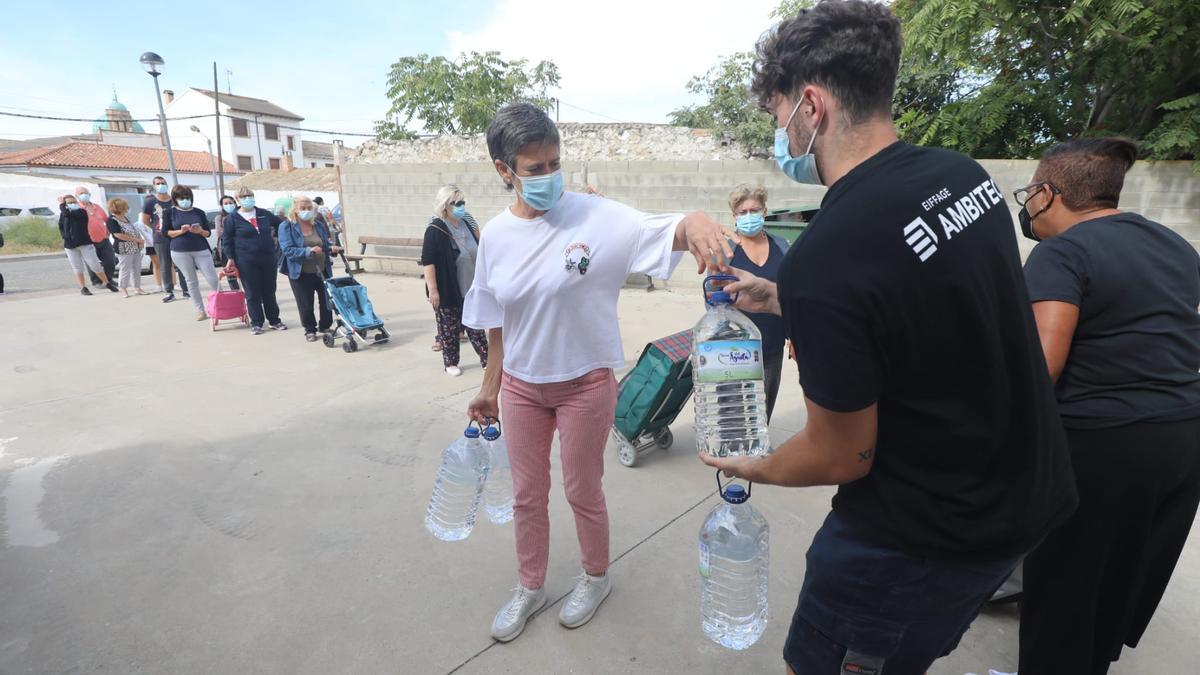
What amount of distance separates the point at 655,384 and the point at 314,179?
110ft

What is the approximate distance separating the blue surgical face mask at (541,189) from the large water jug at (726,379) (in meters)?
0.67

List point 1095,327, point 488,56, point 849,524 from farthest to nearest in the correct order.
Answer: point 488,56
point 1095,327
point 849,524

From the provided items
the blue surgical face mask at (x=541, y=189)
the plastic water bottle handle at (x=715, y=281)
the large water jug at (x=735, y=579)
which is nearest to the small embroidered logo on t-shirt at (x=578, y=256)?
the blue surgical face mask at (x=541, y=189)

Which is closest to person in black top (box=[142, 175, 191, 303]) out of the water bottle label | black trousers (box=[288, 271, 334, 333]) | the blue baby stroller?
black trousers (box=[288, 271, 334, 333])

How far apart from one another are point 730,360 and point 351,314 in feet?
20.3

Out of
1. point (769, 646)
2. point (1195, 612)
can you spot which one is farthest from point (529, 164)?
point (1195, 612)

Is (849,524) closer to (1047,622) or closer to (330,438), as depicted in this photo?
(1047,622)

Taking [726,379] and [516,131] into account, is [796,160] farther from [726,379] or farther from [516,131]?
[516,131]

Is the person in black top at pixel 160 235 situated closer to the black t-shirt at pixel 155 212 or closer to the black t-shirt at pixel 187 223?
the black t-shirt at pixel 155 212

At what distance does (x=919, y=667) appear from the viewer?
4.41 feet

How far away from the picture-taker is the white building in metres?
47.8

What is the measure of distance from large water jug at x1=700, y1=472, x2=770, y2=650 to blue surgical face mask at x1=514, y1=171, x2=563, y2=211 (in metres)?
1.22

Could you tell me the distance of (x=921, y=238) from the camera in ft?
3.45

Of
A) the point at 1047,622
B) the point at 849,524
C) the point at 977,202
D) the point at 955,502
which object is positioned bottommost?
the point at 1047,622
